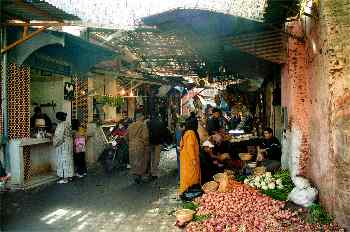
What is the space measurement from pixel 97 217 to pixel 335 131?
481cm

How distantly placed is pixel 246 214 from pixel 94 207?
3440 millimetres

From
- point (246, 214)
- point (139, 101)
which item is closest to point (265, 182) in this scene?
point (246, 214)

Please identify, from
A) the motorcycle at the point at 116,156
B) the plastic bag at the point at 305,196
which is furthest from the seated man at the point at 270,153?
the motorcycle at the point at 116,156

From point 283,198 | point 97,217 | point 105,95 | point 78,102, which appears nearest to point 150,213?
point 97,217

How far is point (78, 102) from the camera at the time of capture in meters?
14.9

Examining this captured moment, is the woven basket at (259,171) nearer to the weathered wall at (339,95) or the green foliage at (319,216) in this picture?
the green foliage at (319,216)

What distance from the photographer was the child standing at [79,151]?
12.7m

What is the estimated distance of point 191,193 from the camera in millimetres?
9344

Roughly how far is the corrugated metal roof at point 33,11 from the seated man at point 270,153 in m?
5.68

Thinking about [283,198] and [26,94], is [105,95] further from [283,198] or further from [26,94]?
[283,198]

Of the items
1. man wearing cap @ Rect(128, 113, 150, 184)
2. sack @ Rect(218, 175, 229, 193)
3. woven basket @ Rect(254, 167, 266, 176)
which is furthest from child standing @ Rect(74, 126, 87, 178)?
woven basket @ Rect(254, 167, 266, 176)

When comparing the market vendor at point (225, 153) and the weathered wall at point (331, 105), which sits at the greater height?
the weathered wall at point (331, 105)

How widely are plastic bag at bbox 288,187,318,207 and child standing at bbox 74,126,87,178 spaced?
24.1 feet

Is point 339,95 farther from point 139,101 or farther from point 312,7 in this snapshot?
point 139,101
